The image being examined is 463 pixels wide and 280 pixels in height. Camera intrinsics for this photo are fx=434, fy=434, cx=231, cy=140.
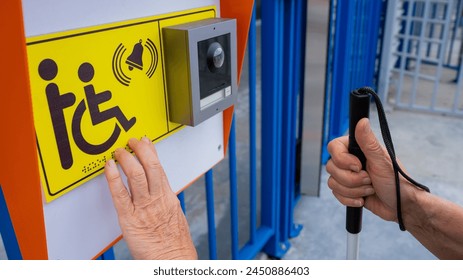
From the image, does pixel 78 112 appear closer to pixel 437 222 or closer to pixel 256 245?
pixel 437 222

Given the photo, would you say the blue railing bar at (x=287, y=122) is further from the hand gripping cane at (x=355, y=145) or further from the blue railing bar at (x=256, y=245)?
the hand gripping cane at (x=355, y=145)

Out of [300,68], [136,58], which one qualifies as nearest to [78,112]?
[136,58]

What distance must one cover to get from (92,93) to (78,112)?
0.04 m

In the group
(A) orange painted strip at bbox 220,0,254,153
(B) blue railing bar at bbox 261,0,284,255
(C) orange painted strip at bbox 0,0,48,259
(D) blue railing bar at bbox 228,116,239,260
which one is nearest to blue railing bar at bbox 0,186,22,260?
(C) orange painted strip at bbox 0,0,48,259

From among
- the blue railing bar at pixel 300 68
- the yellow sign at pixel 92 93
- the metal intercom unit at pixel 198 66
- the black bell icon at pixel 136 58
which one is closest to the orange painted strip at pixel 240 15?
the metal intercom unit at pixel 198 66

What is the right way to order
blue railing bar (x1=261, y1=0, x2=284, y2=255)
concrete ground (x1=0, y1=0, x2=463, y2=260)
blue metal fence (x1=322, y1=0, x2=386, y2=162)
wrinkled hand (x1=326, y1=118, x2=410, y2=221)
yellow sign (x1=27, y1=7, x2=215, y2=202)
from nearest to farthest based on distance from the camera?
yellow sign (x1=27, y1=7, x2=215, y2=202) → wrinkled hand (x1=326, y1=118, x2=410, y2=221) → blue railing bar (x1=261, y1=0, x2=284, y2=255) → concrete ground (x1=0, y1=0, x2=463, y2=260) → blue metal fence (x1=322, y1=0, x2=386, y2=162)

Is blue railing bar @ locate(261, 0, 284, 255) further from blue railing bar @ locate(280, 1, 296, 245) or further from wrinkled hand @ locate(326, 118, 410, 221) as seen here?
wrinkled hand @ locate(326, 118, 410, 221)

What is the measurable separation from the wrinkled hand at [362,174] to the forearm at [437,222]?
4cm

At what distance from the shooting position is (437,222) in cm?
113

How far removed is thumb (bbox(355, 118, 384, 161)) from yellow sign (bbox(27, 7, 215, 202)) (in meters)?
0.42

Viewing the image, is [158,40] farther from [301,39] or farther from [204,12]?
[301,39]

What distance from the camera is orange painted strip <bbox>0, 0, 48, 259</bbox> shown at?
1.82 ft

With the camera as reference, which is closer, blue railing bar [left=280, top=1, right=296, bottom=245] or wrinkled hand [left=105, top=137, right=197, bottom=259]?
wrinkled hand [left=105, top=137, right=197, bottom=259]
